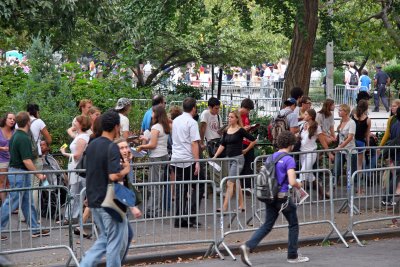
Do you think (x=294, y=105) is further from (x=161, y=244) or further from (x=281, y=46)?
(x=281, y=46)

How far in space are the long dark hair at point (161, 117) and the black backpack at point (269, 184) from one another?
3048 millimetres

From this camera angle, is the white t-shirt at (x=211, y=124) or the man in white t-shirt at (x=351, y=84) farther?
the man in white t-shirt at (x=351, y=84)

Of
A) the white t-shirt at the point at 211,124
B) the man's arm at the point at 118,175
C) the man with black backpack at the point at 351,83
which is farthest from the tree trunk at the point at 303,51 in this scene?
the man with black backpack at the point at 351,83

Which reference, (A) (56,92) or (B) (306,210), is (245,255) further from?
(A) (56,92)

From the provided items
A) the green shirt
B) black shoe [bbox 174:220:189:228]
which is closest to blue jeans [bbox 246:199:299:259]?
black shoe [bbox 174:220:189:228]

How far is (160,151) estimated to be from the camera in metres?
14.1

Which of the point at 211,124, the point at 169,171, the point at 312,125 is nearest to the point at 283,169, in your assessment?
the point at 169,171

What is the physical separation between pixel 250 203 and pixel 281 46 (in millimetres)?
20829

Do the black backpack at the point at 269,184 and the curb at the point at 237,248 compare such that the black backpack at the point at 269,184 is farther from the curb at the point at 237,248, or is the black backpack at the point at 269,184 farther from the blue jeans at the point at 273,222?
the curb at the point at 237,248

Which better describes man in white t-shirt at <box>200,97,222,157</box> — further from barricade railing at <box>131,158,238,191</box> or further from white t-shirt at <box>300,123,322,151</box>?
barricade railing at <box>131,158,238,191</box>

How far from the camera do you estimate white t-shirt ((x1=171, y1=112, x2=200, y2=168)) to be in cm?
1354

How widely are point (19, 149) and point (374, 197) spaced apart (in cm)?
494

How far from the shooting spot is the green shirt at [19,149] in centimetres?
1251

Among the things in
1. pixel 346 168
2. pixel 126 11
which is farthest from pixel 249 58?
pixel 346 168
